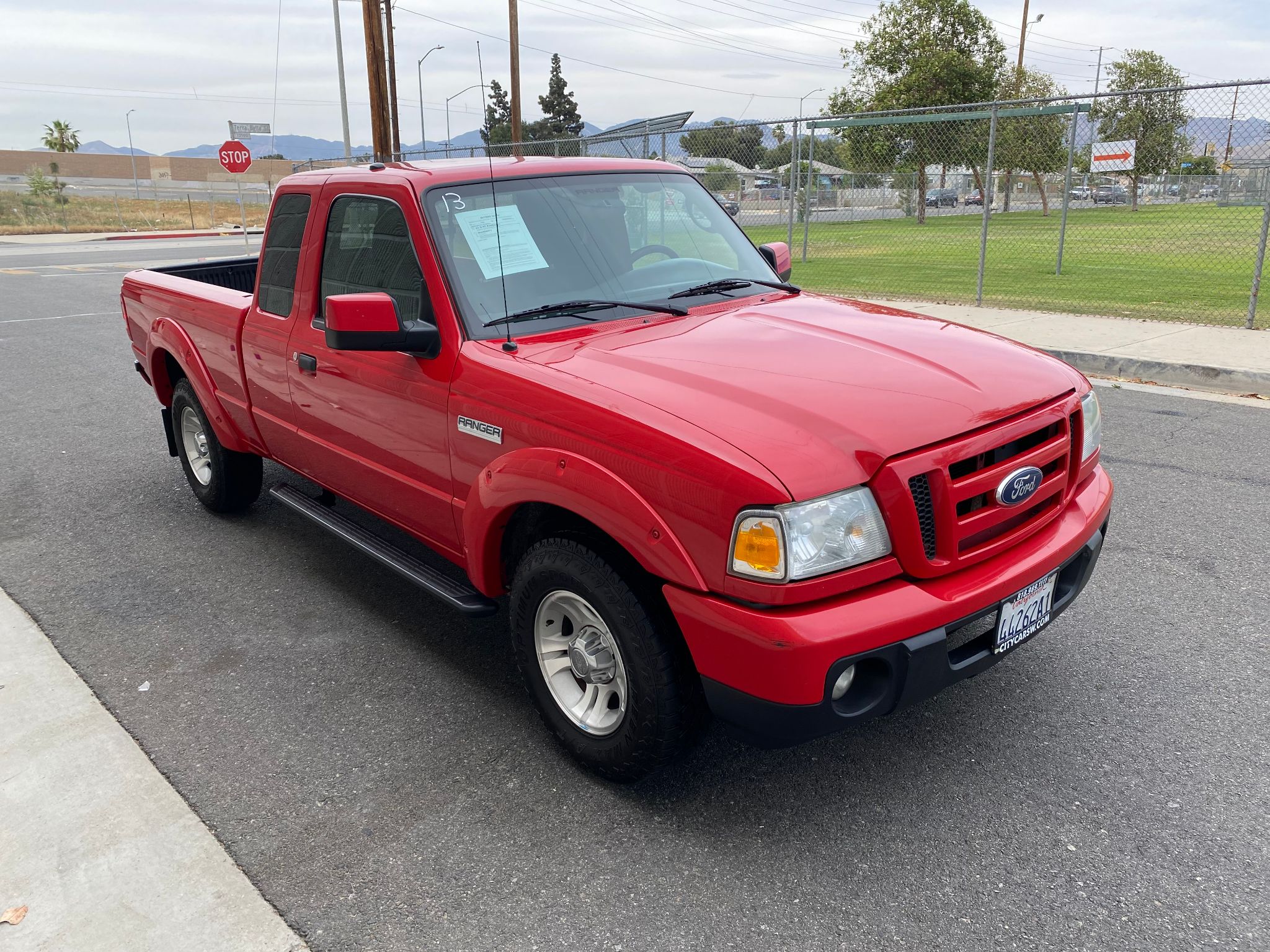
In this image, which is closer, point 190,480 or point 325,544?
point 325,544

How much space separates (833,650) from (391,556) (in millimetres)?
1982

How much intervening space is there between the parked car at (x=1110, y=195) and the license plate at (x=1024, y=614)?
1456 cm

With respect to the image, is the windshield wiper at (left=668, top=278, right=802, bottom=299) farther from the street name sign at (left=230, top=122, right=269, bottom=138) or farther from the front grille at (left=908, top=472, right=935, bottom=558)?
the street name sign at (left=230, top=122, right=269, bottom=138)

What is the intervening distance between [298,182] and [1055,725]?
3.71 meters

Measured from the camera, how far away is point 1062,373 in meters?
3.17

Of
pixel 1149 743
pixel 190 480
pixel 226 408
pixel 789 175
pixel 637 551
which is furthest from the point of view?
pixel 789 175

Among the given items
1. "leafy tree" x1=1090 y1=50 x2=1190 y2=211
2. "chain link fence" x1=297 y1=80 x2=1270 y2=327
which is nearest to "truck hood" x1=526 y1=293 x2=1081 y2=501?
"chain link fence" x1=297 y1=80 x2=1270 y2=327

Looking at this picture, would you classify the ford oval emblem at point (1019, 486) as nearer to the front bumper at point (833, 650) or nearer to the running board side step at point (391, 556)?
the front bumper at point (833, 650)

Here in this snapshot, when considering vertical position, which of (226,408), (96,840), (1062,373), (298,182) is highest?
(298,182)

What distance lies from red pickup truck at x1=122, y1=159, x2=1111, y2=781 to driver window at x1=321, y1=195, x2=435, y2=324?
0.5 inches

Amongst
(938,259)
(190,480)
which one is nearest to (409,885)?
(190,480)

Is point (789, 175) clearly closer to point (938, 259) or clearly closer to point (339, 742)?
point (938, 259)

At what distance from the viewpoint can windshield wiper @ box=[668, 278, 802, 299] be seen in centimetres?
374

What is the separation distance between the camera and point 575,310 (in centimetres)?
344
